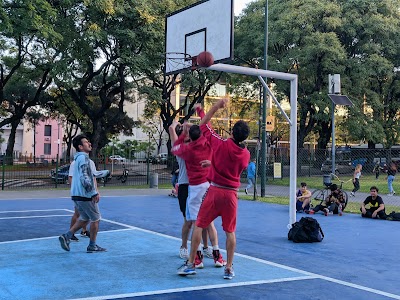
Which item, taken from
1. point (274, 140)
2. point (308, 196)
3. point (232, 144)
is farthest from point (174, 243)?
point (274, 140)

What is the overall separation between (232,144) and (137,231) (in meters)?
4.88

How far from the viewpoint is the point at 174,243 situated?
29.4ft

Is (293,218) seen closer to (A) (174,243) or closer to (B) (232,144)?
(A) (174,243)

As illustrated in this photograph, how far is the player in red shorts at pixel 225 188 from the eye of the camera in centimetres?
625

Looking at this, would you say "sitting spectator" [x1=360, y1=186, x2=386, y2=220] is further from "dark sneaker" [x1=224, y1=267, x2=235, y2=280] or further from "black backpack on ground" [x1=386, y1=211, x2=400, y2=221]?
"dark sneaker" [x1=224, y1=267, x2=235, y2=280]

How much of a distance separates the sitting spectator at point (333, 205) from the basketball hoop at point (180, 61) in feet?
21.2

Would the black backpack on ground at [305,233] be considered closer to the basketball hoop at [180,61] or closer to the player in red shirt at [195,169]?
A: the player in red shirt at [195,169]

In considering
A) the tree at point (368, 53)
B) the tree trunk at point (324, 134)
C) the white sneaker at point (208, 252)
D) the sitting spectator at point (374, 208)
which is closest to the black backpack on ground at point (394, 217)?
the sitting spectator at point (374, 208)

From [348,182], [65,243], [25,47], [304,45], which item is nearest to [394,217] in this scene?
[65,243]

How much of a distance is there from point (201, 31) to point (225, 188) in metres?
5.70

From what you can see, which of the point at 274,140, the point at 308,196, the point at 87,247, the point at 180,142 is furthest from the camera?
the point at 274,140

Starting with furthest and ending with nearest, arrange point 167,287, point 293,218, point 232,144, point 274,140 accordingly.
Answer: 1. point 274,140
2. point 293,218
3. point 232,144
4. point 167,287

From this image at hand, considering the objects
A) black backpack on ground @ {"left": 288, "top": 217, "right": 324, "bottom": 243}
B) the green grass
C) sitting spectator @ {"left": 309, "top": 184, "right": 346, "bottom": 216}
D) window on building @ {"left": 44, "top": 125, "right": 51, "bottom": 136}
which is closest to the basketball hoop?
black backpack on ground @ {"left": 288, "top": 217, "right": 324, "bottom": 243}

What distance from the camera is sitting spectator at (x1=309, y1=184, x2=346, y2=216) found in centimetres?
1451
